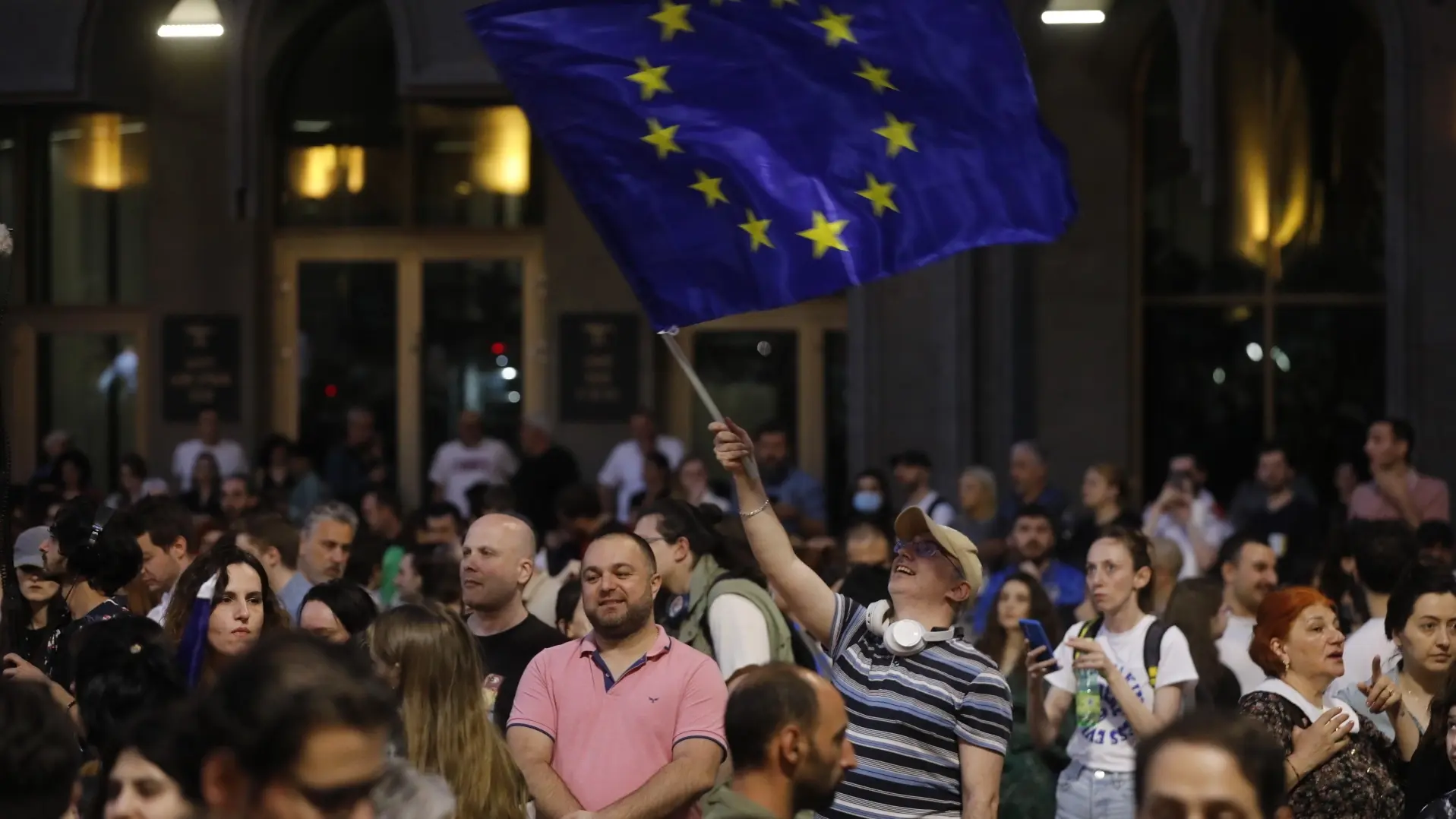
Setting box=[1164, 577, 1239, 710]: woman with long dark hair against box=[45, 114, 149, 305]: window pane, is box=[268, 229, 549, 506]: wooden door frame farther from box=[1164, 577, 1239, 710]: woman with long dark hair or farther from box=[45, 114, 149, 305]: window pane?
box=[1164, 577, 1239, 710]: woman with long dark hair

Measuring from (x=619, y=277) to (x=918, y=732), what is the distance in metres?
13.6

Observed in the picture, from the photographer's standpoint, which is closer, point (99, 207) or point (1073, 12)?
point (1073, 12)

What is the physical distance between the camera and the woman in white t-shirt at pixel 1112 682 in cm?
753

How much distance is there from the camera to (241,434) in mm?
19984

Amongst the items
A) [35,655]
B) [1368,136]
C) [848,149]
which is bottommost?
[35,655]

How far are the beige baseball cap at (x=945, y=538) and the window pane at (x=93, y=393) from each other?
609 inches

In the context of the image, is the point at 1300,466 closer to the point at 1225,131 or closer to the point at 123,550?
the point at 1225,131

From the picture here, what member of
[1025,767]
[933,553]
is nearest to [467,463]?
[1025,767]

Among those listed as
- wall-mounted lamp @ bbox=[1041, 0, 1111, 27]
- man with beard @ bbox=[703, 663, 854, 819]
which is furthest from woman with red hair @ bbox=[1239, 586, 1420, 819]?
wall-mounted lamp @ bbox=[1041, 0, 1111, 27]

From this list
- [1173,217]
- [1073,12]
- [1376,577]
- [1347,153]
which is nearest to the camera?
[1376,577]

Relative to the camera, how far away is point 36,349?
2078cm

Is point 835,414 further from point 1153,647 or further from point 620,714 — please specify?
point 620,714

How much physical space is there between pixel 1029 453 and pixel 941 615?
888cm

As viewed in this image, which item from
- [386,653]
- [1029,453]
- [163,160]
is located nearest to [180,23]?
[163,160]
